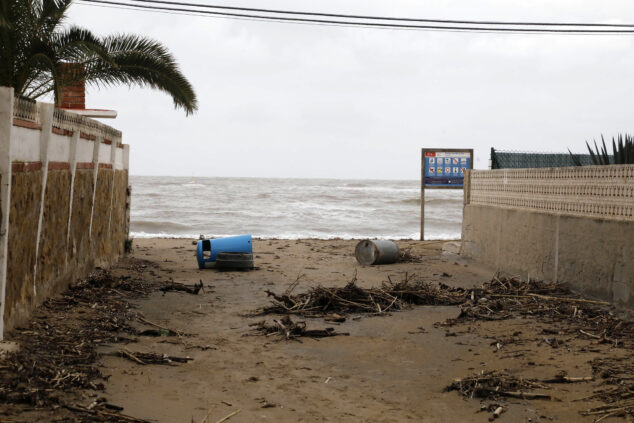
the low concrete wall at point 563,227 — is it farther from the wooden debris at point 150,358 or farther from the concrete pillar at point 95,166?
the concrete pillar at point 95,166

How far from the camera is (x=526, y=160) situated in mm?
14289

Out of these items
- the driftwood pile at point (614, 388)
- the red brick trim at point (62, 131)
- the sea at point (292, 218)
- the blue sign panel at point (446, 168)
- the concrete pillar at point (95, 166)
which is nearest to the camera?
the driftwood pile at point (614, 388)

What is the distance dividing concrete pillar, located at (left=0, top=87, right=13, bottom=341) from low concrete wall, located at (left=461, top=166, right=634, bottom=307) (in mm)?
6621

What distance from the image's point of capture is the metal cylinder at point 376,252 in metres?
13.4

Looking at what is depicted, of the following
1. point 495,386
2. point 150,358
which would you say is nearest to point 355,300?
point 150,358

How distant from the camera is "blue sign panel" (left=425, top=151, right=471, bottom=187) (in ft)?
59.2

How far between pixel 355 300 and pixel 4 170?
478 cm

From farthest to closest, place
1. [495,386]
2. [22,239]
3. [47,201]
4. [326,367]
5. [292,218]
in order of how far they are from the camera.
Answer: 1. [292,218]
2. [47,201]
3. [22,239]
4. [326,367]
5. [495,386]

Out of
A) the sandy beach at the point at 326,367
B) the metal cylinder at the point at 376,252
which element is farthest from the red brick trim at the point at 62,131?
the metal cylinder at the point at 376,252

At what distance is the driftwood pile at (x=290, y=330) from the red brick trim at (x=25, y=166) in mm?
2866

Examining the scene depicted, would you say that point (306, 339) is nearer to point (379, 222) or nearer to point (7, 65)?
point (7, 65)

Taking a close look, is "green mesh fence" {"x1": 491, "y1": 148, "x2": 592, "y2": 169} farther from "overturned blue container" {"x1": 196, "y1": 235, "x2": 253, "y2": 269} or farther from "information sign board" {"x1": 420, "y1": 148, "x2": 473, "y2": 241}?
"overturned blue container" {"x1": 196, "y1": 235, "x2": 253, "y2": 269}

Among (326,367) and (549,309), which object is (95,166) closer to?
(326,367)

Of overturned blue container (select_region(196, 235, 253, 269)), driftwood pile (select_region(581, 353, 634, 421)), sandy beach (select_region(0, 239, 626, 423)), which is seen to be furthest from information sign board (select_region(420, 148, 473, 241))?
driftwood pile (select_region(581, 353, 634, 421))
